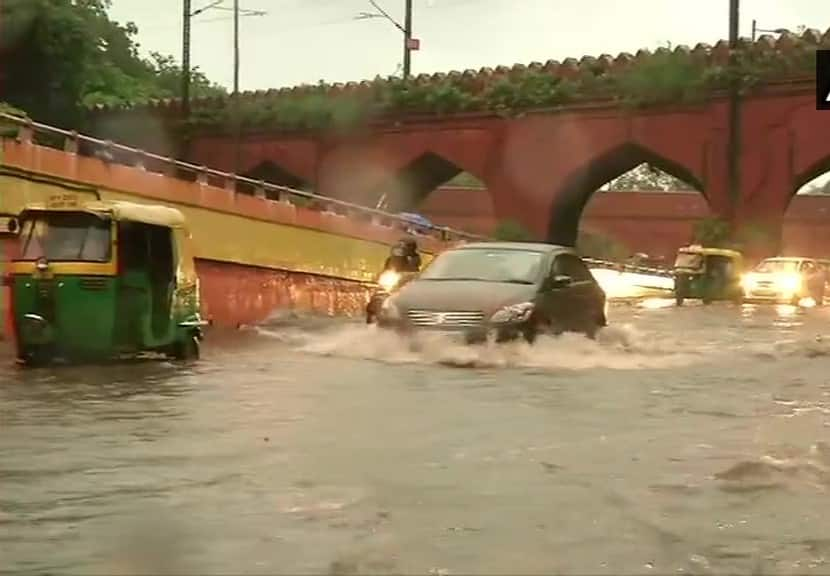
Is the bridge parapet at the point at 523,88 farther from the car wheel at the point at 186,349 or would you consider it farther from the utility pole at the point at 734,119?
the car wheel at the point at 186,349

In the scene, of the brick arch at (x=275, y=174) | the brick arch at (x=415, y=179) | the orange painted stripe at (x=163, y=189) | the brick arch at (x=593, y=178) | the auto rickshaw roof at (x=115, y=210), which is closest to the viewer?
the auto rickshaw roof at (x=115, y=210)

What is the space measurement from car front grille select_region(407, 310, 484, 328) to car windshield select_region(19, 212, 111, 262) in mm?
2812

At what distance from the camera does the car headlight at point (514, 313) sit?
45.4 feet

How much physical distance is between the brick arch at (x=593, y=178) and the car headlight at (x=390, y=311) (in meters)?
26.8

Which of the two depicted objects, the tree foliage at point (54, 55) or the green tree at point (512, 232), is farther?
the green tree at point (512, 232)

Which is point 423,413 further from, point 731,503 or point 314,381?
point 731,503

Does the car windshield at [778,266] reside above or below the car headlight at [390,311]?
above

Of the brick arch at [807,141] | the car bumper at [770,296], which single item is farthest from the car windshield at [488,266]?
the brick arch at [807,141]

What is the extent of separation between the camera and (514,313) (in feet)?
45.9

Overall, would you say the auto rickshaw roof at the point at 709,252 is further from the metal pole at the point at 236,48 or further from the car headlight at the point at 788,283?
the metal pole at the point at 236,48

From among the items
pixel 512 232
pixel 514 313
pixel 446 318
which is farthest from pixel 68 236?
pixel 512 232

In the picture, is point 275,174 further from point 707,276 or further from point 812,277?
point 812,277

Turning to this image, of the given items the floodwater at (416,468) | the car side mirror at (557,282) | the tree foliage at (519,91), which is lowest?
the floodwater at (416,468)

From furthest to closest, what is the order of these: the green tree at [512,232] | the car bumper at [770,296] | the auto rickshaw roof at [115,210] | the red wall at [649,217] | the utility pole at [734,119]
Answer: the red wall at [649,217], the green tree at [512,232], the utility pole at [734,119], the car bumper at [770,296], the auto rickshaw roof at [115,210]
